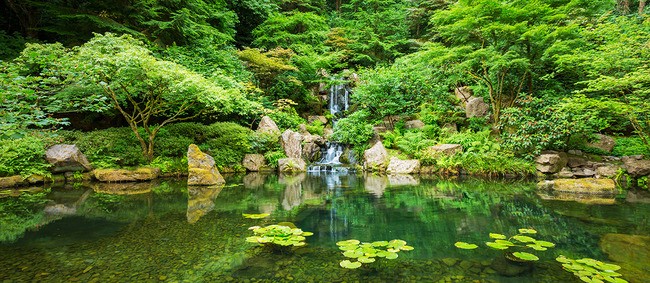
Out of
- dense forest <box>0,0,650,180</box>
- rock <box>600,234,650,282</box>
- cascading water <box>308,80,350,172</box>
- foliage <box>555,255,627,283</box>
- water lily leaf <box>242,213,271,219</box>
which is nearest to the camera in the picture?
foliage <box>555,255,627,283</box>

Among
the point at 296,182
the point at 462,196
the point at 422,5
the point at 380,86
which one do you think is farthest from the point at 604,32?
the point at 422,5

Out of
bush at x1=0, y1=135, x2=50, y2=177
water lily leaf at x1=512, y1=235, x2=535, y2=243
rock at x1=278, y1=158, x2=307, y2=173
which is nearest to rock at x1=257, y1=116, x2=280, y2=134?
rock at x1=278, y1=158, x2=307, y2=173

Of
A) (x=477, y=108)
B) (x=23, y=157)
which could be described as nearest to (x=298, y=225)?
(x=23, y=157)

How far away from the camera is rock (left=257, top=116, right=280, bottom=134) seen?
13.9m

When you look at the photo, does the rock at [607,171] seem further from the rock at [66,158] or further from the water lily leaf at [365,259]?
the rock at [66,158]

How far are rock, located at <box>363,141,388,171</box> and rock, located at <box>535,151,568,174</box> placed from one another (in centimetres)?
546

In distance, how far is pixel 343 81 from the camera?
18.2m

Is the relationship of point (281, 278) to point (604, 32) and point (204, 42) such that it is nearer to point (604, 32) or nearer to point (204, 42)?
point (604, 32)

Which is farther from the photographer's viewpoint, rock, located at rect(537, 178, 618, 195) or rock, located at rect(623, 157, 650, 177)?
rock, located at rect(623, 157, 650, 177)

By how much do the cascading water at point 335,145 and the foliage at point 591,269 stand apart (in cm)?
988

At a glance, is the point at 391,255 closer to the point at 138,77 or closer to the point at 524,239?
the point at 524,239

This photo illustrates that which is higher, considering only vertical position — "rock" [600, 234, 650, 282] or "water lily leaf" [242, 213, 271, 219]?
"water lily leaf" [242, 213, 271, 219]

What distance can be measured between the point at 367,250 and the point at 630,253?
121 inches

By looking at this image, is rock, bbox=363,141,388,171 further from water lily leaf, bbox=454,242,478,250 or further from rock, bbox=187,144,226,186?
water lily leaf, bbox=454,242,478,250
